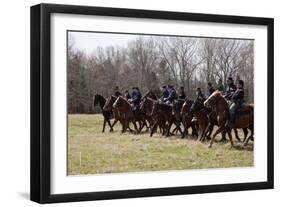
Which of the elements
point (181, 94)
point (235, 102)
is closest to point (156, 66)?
point (181, 94)

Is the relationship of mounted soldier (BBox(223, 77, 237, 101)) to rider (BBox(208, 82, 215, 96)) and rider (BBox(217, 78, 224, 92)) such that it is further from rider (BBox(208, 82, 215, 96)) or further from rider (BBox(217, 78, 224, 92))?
rider (BBox(208, 82, 215, 96))

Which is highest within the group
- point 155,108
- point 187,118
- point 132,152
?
point 155,108

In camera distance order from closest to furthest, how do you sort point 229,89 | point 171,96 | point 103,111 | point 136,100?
point 103,111 < point 136,100 < point 171,96 < point 229,89

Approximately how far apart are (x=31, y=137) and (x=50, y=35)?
3.22 ft

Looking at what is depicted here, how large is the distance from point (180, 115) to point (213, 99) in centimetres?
41

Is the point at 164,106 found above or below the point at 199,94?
below

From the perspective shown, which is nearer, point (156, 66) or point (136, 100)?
point (136, 100)

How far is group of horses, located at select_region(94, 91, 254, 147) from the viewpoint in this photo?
27.8ft

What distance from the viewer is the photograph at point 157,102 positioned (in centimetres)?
825

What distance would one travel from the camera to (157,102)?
343 inches

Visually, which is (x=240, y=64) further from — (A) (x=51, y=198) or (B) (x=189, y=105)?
(A) (x=51, y=198)

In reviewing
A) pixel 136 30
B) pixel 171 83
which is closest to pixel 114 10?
pixel 136 30

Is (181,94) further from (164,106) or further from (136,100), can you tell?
(136,100)

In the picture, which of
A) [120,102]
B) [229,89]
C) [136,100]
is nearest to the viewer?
[120,102]
